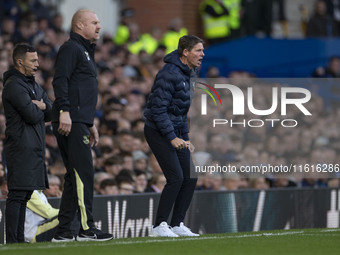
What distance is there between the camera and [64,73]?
8000mm

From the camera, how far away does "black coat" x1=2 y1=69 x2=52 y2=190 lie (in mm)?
8070

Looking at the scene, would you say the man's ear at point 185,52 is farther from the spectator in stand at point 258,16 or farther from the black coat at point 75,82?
the spectator in stand at point 258,16

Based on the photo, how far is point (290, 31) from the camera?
2158cm

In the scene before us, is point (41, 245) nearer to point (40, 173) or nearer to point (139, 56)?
point (40, 173)

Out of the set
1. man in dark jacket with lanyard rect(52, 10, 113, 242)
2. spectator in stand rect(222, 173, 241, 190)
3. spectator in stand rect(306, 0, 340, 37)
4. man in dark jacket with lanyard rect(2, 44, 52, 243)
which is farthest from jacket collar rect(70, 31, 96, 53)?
spectator in stand rect(306, 0, 340, 37)

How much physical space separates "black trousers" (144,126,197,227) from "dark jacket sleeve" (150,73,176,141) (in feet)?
0.48

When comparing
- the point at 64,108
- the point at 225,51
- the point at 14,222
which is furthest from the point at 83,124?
the point at 225,51

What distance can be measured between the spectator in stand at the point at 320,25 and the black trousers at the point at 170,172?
423 inches

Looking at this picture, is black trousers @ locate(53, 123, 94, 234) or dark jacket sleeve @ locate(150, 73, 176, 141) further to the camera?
dark jacket sleeve @ locate(150, 73, 176, 141)

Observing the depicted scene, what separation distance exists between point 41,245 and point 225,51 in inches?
441

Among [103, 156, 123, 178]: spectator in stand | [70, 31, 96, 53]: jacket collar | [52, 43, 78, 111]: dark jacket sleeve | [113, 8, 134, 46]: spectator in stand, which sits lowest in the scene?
[103, 156, 123, 178]: spectator in stand

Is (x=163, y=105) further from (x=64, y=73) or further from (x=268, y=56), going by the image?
(x=268, y=56)

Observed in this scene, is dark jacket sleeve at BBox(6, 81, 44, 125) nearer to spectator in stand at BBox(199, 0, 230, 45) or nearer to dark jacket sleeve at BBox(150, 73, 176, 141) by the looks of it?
dark jacket sleeve at BBox(150, 73, 176, 141)

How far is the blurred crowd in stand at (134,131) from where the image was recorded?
38.6 feet
